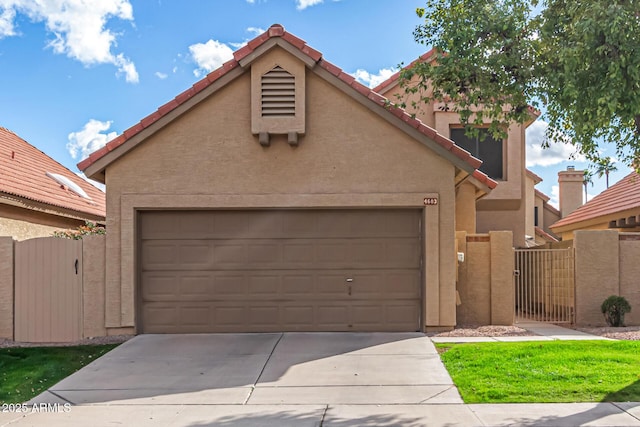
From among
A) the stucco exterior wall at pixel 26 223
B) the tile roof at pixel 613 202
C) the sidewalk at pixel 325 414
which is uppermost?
the tile roof at pixel 613 202

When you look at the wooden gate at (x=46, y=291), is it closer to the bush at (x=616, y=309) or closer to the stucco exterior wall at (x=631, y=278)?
the bush at (x=616, y=309)

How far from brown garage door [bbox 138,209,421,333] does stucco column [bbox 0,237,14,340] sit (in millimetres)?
2398

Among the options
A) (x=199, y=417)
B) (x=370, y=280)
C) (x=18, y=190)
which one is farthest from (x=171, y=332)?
(x=18, y=190)

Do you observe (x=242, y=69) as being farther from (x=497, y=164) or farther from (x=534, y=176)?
(x=534, y=176)

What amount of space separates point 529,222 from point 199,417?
21822 millimetres

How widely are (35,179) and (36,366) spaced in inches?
347

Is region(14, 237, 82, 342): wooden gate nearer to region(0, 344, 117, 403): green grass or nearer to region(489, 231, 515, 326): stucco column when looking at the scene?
region(0, 344, 117, 403): green grass

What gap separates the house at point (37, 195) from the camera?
1430 centimetres

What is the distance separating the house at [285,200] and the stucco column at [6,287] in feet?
6.34

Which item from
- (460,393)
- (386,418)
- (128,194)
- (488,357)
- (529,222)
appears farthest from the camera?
(529,222)

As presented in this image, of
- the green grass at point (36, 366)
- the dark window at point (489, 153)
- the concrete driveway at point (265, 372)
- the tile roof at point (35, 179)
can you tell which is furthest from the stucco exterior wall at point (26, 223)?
the dark window at point (489, 153)

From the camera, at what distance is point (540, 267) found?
13.8 meters

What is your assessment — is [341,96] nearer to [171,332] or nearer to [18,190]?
[171,332]

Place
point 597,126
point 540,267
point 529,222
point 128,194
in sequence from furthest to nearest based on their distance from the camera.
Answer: point 529,222, point 540,267, point 128,194, point 597,126
